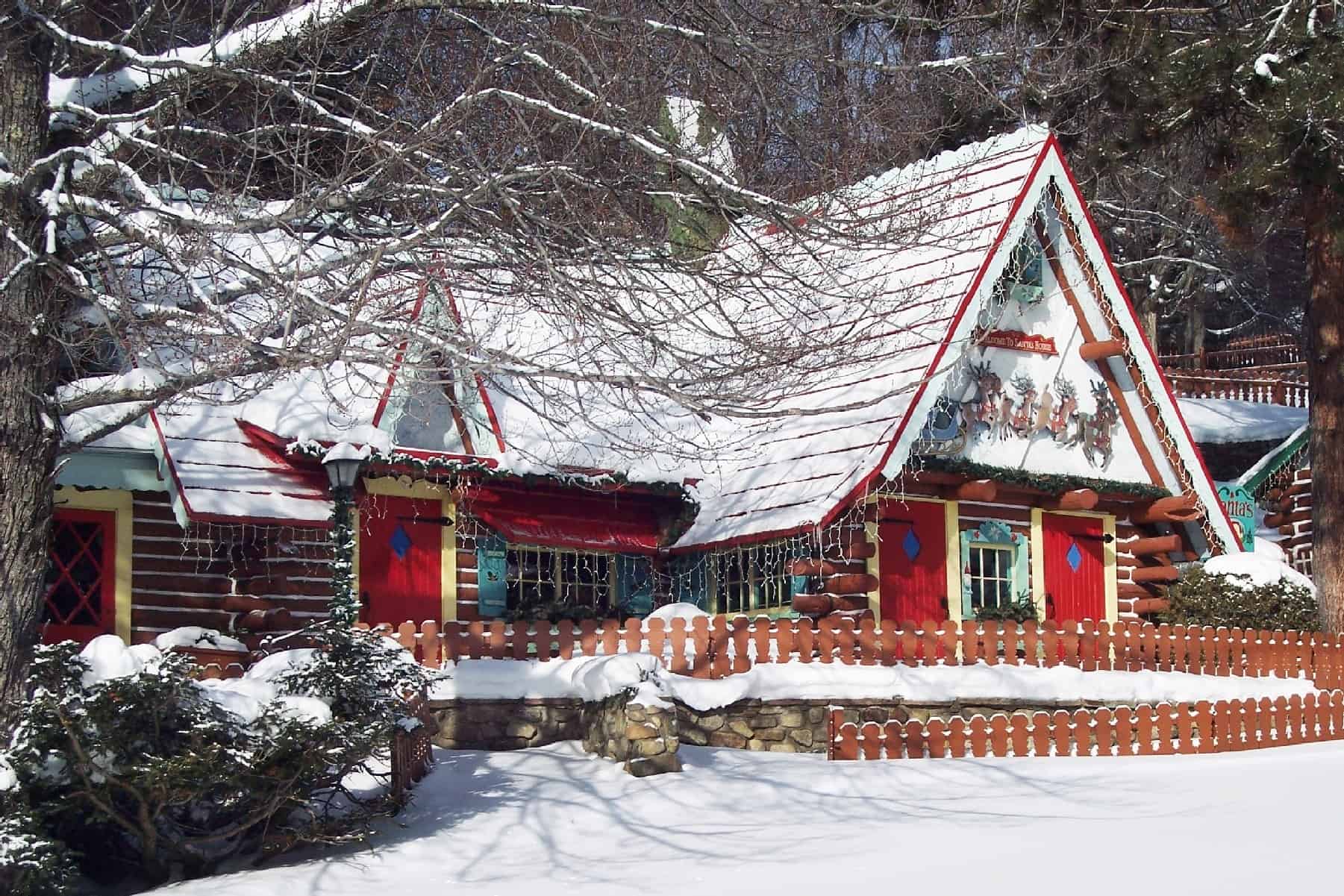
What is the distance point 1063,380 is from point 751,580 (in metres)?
5.18

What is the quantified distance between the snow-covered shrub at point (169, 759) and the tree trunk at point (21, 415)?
1.13 feet

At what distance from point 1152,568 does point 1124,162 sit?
21.8 feet

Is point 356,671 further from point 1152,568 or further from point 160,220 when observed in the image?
point 1152,568

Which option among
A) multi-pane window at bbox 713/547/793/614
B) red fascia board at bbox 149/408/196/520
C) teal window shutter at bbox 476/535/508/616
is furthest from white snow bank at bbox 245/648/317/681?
multi-pane window at bbox 713/547/793/614

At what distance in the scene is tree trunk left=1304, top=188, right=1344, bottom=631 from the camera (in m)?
24.1

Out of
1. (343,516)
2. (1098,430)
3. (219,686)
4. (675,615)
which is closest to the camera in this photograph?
(219,686)

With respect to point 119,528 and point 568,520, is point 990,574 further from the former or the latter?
point 119,528

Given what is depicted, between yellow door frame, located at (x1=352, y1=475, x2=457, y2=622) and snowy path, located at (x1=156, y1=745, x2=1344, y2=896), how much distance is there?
4.97 m

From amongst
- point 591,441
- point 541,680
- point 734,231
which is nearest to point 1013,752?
point 541,680

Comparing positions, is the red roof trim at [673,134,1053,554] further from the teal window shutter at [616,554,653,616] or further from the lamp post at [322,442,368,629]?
the lamp post at [322,442,368,629]

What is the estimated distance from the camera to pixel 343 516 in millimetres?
15969

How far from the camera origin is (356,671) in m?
12.7

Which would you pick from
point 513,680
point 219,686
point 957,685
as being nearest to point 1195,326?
point 957,685

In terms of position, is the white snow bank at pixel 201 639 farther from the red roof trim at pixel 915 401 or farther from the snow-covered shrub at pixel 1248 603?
the snow-covered shrub at pixel 1248 603
